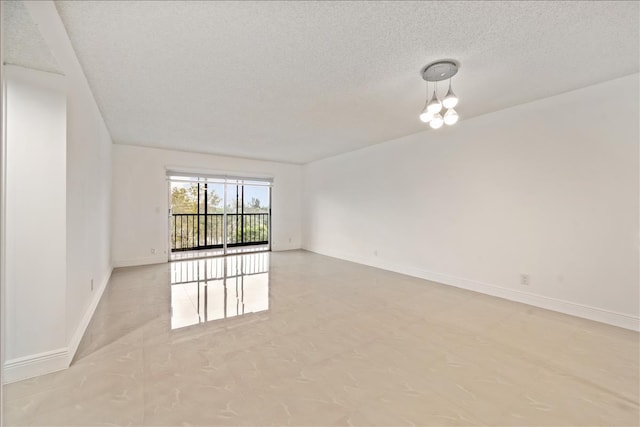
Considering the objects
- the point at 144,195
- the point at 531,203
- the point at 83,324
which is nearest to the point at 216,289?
the point at 83,324

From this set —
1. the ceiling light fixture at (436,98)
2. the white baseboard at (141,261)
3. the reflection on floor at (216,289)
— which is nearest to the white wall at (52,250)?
the reflection on floor at (216,289)

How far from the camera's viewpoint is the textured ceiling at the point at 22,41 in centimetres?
134

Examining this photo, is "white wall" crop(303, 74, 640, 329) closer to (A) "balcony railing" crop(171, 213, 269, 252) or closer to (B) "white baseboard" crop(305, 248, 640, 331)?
(B) "white baseboard" crop(305, 248, 640, 331)

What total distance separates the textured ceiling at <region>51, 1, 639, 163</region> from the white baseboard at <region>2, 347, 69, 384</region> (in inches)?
86.7

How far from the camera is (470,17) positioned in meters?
1.71

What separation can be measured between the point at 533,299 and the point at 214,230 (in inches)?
266

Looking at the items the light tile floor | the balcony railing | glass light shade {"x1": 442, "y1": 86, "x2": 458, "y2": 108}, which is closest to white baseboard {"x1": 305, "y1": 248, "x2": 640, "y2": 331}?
the light tile floor

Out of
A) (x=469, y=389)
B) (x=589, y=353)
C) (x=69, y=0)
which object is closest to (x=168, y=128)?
(x=69, y=0)

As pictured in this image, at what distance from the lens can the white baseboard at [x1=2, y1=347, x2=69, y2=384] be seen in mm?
1694

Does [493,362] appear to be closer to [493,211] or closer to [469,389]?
[469,389]

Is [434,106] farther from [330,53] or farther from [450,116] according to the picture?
[330,53]

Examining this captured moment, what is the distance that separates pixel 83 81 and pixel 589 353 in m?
4.77

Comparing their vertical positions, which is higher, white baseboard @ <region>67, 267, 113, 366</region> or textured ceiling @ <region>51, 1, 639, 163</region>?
textured ceiling @ <region>51, 1, 639, 163</region>

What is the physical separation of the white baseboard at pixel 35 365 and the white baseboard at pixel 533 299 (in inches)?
162
